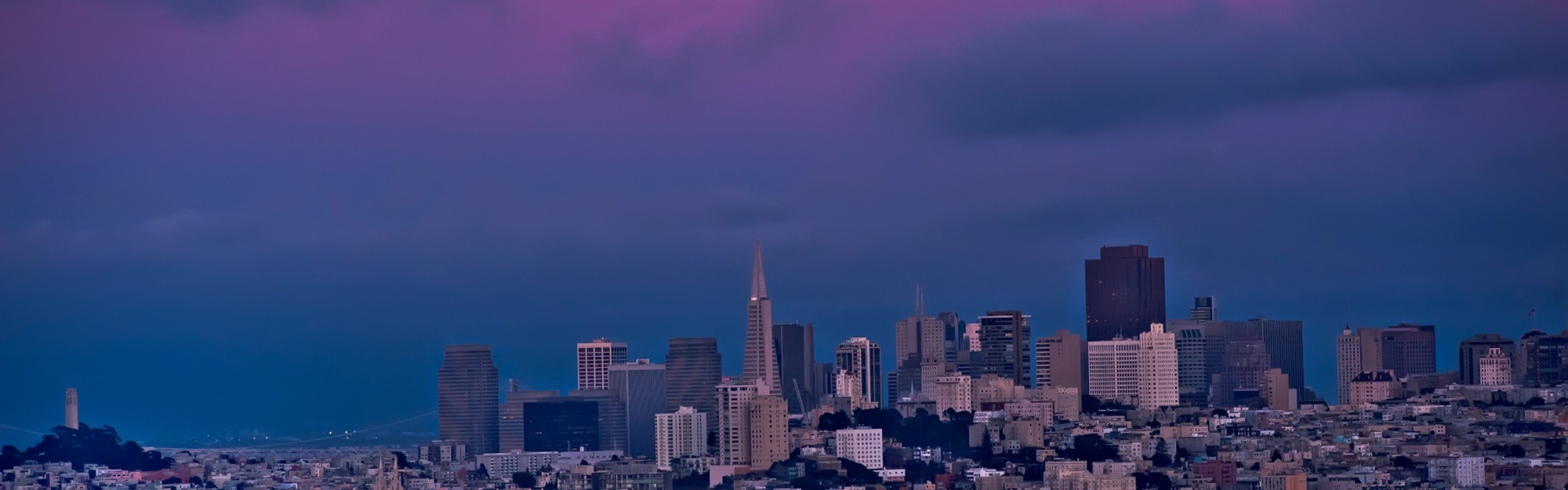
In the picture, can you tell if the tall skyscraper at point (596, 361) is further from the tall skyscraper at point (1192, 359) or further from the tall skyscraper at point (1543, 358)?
the tall skyscraper at point (1543, 358)

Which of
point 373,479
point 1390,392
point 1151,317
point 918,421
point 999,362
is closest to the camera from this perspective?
point 373,479

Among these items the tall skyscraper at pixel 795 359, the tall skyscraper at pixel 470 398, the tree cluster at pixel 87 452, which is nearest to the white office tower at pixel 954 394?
the tall skyscraper at pixel 795 359

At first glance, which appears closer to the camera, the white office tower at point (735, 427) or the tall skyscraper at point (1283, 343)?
the white office tower at point (735, 427)

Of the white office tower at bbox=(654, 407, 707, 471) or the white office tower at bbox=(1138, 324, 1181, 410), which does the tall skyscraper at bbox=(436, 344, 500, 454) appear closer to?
the white office tower at bbox=(654, 407, 707, 471)

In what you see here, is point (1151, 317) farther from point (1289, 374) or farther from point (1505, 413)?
point (1505, 413)

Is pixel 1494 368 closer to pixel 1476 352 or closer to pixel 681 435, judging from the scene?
pixel 1476 352

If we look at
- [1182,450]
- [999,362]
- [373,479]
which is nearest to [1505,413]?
[1182,450]

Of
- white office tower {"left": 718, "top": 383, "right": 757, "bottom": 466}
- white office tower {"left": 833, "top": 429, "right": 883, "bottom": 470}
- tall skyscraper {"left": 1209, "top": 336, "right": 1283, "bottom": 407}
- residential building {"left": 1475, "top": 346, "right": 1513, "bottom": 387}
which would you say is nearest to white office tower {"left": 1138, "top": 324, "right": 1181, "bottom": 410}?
tall skyscraper {"left": 1209, "top": 336, "right": 1283, "bottom": 407}
